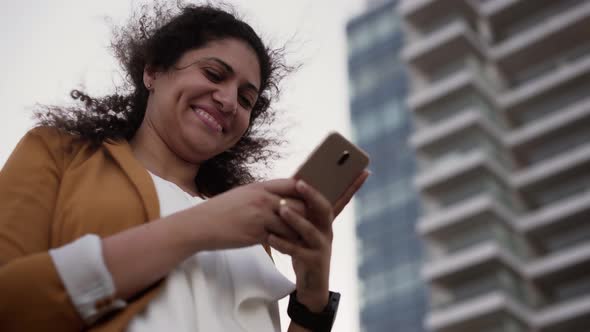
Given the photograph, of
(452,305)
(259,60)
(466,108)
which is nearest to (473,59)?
(466,108)

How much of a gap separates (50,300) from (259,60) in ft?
Answer: 3.05

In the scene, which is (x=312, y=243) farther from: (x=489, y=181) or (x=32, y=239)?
(x=489, y=181)

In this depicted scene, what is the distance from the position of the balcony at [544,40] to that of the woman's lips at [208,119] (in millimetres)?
31812

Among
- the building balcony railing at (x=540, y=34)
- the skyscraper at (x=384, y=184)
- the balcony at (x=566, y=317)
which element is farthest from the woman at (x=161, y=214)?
the skyscraper at (x=384, y=184)

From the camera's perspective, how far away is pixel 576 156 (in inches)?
1160

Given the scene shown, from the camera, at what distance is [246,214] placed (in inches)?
57.1

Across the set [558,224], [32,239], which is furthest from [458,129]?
[32,239]

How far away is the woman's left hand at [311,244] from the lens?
1.47m

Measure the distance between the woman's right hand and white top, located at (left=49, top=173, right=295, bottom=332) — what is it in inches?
4.8

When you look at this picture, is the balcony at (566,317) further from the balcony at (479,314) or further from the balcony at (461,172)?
the balcony at (461,172)

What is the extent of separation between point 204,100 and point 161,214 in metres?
0.31

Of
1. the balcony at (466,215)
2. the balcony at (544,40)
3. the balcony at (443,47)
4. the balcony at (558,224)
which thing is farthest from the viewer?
the balcony at (443,47)

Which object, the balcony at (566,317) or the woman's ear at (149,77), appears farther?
the balcony at (566,317)

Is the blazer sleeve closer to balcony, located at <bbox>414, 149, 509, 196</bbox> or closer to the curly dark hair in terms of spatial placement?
the curly dark hair
